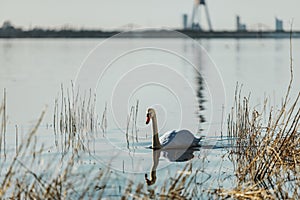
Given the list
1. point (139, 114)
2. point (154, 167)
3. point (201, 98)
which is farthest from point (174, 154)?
point (201, 98)

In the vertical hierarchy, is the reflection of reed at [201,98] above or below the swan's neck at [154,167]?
above

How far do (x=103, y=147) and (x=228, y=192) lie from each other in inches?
260

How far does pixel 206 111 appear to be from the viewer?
17.7 m

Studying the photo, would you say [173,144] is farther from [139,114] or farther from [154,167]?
[139,114]

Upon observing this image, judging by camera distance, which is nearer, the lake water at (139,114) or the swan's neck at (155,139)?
the lake water at (139,114)

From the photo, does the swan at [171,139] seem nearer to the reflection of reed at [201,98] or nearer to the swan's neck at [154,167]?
the swan's neck at [154,167]

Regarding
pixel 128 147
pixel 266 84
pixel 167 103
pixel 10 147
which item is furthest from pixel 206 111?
pixel 266 84

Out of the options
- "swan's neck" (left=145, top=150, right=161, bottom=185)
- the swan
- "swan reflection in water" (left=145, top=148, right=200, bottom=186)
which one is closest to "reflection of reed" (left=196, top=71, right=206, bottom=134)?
the swan

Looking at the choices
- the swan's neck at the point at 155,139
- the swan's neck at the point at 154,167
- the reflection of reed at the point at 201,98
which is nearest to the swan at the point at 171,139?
the swan's neck at the point at 155,139

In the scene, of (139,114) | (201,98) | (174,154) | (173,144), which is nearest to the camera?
(174,154)

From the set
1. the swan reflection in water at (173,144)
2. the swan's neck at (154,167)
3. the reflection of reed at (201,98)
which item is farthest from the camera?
the reflection of reed at (201,98)

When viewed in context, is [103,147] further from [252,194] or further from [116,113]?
[252,194]

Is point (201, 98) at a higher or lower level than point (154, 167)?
higher

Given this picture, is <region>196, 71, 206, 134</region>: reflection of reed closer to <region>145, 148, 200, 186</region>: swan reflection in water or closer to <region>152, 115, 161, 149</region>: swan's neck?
<region>145, 148, 200, 186</region>: swan reflection in water
